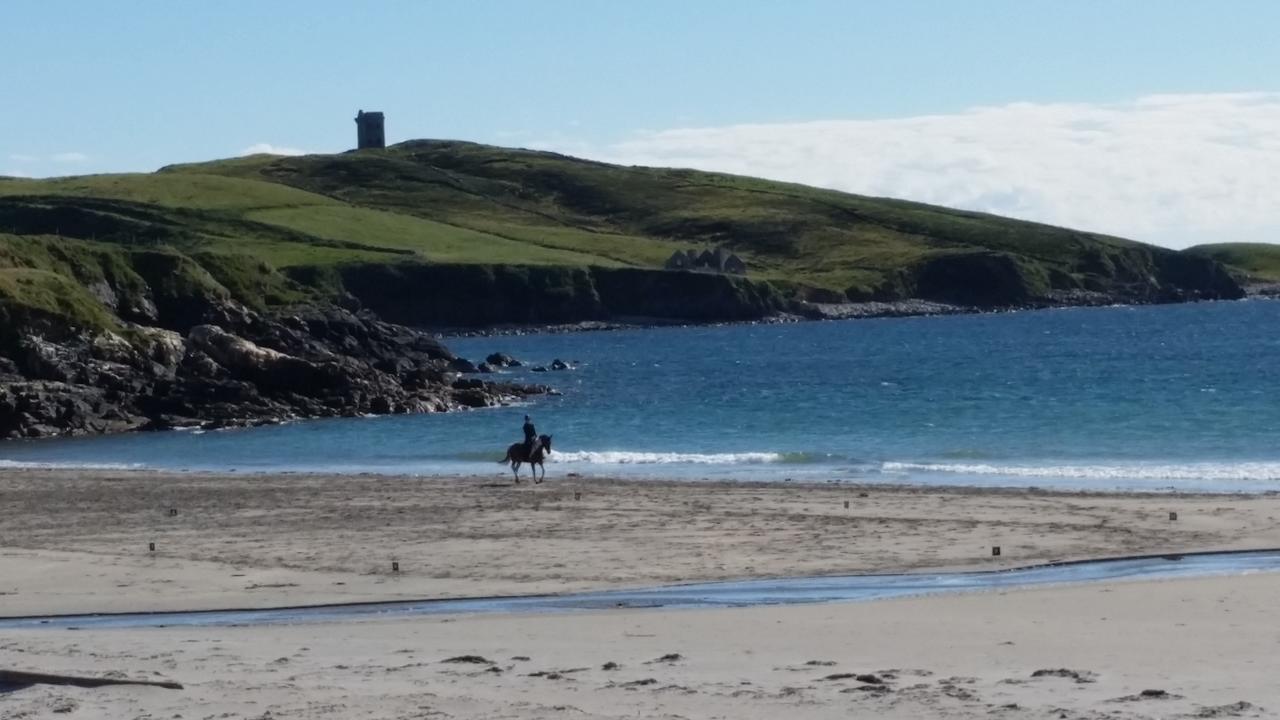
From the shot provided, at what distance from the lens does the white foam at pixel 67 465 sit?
46281 mm

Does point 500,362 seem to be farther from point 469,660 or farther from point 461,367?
point 469,660

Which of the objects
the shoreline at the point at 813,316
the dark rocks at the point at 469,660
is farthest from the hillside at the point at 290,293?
the dark rocks at the point at 469,660

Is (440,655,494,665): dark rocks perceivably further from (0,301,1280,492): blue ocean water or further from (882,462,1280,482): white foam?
(882,462,1280,482): white foam

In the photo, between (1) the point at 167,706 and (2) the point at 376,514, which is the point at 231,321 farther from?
(1) the point at 167,706

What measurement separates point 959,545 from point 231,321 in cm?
5218

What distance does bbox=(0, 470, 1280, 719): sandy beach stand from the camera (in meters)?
14.4

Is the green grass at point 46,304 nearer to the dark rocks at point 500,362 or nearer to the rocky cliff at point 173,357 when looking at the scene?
the rocky cliff at point 173,357

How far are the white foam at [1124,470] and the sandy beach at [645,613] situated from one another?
543 centimetres

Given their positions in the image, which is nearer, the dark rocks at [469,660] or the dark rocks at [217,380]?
the dark rocks at [469,660]

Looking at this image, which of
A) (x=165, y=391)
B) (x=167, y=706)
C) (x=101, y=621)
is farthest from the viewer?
(x=165, y=391)

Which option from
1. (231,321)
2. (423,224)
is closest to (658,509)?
A: (231,321)

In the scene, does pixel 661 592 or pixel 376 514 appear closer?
pixel 661 592

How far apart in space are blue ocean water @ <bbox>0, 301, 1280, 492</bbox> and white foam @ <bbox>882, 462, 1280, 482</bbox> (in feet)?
0.22

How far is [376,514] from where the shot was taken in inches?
1264
